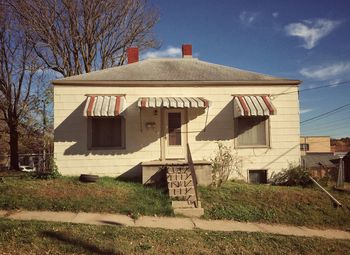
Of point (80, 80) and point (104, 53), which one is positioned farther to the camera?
point (104, 53)

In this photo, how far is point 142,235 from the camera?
6.12m

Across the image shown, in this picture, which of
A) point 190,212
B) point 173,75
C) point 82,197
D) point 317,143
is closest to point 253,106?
point 173,75

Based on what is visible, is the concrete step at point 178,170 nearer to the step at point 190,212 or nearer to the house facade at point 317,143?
the step at point 190,212

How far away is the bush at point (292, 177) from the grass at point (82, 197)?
5349 millimetres

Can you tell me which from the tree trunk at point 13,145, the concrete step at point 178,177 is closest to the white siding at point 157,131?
the concrete step at point 178,177

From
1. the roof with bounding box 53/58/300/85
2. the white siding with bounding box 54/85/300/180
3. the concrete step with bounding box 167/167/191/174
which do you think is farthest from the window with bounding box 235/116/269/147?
the concrete step with bounding box 167/167/191/174

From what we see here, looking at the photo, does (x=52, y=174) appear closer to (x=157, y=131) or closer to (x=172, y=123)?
(x=157, y=131)

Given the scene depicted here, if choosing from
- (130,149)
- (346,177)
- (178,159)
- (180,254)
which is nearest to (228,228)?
(180,254)

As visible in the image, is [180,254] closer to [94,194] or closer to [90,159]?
[94,194]

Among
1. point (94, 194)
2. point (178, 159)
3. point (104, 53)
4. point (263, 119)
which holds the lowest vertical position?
point (94, 194)

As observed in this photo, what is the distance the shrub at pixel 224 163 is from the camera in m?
11.4

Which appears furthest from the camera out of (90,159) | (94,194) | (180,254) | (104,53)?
(104,53)

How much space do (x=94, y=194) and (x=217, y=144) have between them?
5.36 meters

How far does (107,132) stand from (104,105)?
4.28 ft
